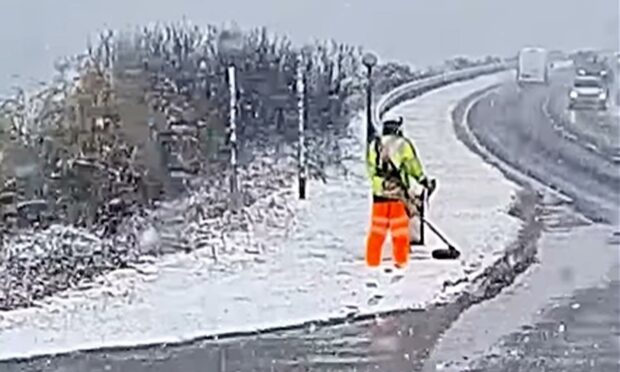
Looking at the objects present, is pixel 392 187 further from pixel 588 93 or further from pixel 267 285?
pixel 588 93

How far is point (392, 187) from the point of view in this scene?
12742mm

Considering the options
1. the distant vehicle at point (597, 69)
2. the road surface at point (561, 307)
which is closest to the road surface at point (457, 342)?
the road surface at point (561, 307)

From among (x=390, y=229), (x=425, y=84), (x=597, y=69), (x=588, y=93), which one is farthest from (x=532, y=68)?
(x=390, y=229)

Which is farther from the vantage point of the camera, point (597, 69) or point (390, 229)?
point (597, 69)

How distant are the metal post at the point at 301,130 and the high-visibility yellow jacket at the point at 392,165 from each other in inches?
205

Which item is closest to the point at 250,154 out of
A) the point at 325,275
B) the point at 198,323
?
the point at 325,275

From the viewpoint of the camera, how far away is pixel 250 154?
822 inches

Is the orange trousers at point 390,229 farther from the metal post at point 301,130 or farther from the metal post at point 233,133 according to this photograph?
the metal post at point 301,130

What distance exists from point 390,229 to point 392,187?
1.53 ft

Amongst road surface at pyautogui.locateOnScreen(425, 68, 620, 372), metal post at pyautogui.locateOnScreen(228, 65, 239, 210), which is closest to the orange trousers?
road surface at pyautogui.locateOnScreen(425, 68, 620, 372)

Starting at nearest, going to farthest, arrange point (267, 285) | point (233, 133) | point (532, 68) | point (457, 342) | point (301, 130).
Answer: point (457, 342) → point (267, 285) → point (233, 133) → point (301, 130) → point (532, 68)

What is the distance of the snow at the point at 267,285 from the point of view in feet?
36.1

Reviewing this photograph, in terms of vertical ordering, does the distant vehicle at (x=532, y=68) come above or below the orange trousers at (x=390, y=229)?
above

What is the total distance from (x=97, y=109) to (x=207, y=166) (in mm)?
2316
